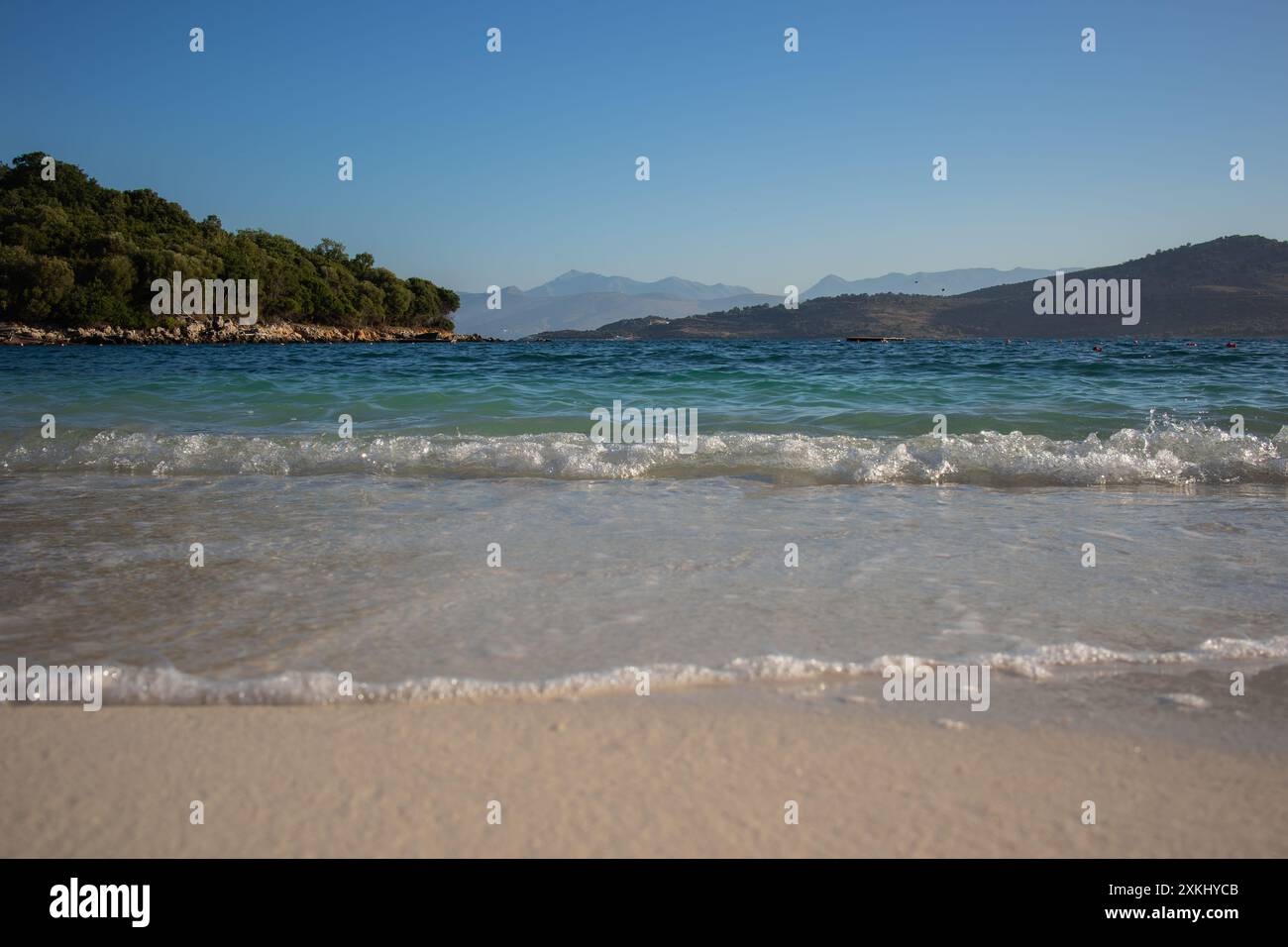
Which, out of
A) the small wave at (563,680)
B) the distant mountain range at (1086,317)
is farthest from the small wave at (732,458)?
the distant mountain range at (1086,317)

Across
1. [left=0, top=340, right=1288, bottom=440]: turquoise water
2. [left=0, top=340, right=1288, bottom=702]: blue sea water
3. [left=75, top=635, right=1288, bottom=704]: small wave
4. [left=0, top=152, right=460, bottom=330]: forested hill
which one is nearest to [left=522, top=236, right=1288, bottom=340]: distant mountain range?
[left=0, top=152, right=460, bottom=330]: forested hill

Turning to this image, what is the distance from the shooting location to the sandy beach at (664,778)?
1.83 meters

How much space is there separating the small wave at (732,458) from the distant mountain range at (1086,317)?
8284cm

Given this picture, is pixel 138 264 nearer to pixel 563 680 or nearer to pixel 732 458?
pixel 732 458

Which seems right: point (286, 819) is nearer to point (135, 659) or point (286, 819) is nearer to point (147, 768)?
point (147, 768)

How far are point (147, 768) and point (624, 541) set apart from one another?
2719 mm

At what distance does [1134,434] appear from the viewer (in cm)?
783

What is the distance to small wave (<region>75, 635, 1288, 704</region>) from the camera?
2.54 meters

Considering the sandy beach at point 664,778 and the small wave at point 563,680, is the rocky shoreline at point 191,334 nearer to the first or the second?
the small wave at point 563,680

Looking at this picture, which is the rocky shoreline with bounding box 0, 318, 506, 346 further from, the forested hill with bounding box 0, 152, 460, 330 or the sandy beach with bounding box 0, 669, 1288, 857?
the sandy beach with bounding box 0, 669, 1288, 857

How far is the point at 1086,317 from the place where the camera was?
296 ft

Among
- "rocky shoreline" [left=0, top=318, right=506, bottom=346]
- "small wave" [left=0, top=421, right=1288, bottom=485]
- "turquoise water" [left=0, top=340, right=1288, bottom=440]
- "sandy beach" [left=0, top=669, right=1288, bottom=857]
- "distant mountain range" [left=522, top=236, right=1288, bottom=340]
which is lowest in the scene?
"sandy beach" [left=0, top=669, right=1288, bottom=857]

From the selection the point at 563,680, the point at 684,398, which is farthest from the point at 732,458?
the point at 684,398

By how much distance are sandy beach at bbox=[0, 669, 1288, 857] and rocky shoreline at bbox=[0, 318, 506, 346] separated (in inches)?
2369
